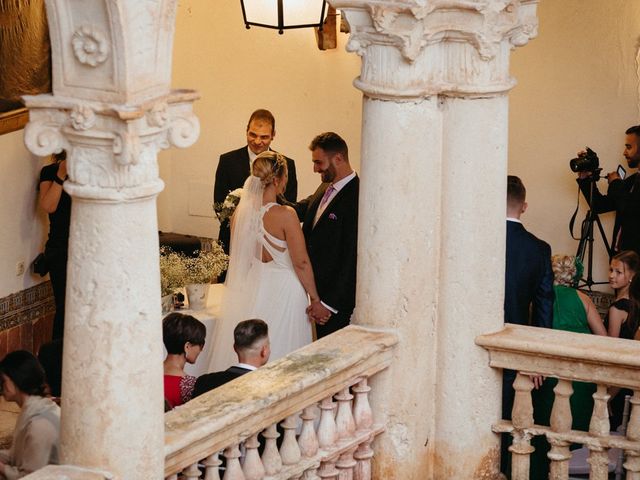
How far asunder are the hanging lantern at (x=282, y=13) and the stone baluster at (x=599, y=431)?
307cm

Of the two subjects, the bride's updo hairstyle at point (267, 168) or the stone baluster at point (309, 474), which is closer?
the stone baluster at point (309, 474)

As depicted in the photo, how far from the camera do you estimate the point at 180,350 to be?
297 inches

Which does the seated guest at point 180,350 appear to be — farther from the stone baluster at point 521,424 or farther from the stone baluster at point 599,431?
the stone baluster at point 599,431

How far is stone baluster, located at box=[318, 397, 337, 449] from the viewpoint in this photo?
273 inches

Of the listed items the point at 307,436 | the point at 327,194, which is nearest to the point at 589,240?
the point at 327,194

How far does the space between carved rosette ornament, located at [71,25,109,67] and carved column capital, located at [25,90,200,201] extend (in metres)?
0.15

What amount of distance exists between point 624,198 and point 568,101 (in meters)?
0.91

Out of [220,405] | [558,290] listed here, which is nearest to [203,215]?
[558,290]

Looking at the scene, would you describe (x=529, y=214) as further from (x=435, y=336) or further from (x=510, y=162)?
(x=435, y=336)

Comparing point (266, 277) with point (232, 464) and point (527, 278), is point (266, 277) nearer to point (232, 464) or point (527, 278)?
point (527, 278)

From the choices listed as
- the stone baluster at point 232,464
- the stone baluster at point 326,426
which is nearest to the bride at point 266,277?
the stone baluster at point 326,426

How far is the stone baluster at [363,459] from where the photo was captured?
7.25 meters

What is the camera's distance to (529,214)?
11.0 metres

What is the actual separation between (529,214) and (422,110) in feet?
13.3
